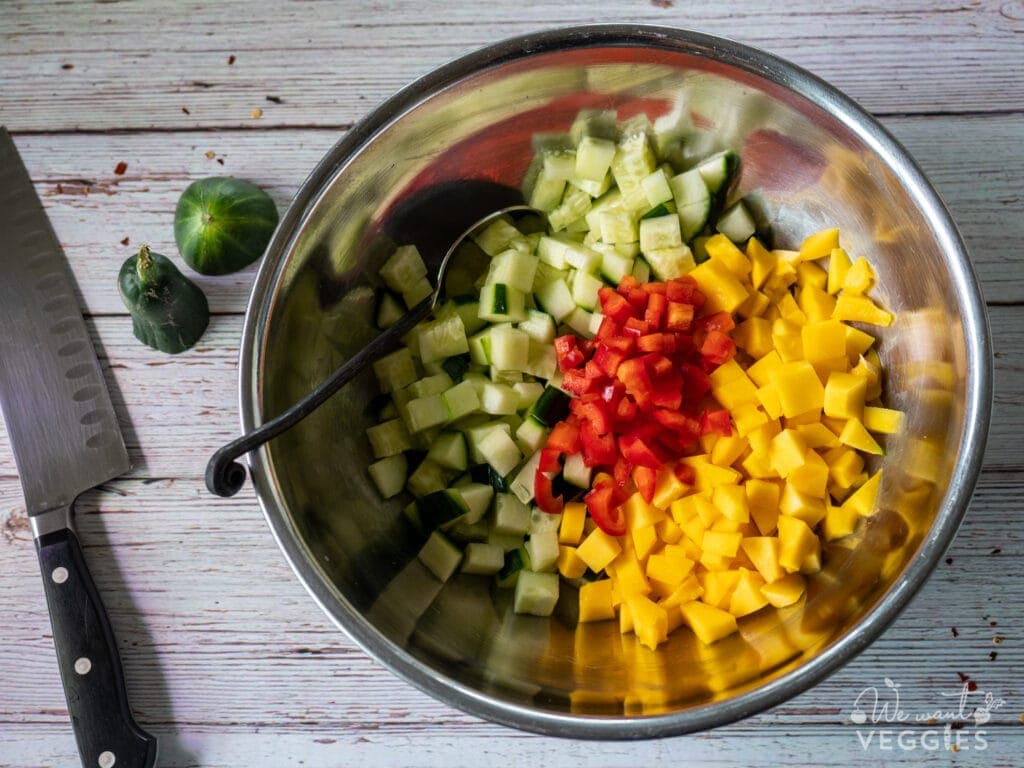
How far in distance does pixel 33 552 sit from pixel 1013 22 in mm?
2238

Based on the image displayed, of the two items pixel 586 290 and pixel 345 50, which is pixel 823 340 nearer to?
pixel 586 290

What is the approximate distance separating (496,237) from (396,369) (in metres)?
0.32

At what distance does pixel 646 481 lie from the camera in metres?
1.46

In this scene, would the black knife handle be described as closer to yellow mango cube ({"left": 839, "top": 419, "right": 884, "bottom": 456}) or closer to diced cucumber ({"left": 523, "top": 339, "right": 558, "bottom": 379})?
diced cucumber ({"left": 523, "top": 339, "right": 558, "bottom": 379})

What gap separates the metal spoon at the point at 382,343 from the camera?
1305 mm

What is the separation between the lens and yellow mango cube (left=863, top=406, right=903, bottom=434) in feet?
4.79

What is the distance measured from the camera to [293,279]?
1.44 m

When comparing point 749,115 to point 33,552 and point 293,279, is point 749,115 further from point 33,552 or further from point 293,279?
point 33,552

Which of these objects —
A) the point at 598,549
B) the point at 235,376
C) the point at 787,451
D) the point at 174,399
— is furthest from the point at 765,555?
the point at 174,399

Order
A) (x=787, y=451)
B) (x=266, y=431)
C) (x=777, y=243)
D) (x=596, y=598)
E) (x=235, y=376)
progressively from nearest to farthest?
(x=266, y=431), (x=787, y=451), (x=596, y=598), (x=777, y=243), (x=235, y=376)

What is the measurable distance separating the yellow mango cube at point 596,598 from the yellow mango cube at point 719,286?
1.72ft

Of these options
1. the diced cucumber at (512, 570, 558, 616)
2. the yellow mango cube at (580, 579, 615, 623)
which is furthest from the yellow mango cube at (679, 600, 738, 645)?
the diced cucumber at (512, 570, 558, 616)

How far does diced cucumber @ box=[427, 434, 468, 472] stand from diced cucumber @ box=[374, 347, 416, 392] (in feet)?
0.42

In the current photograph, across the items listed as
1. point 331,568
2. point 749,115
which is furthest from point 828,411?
point 331,568
